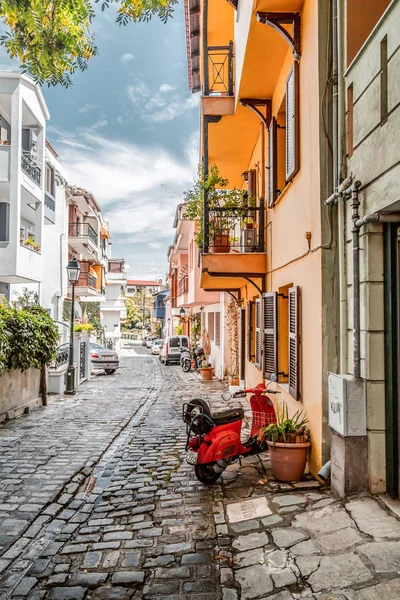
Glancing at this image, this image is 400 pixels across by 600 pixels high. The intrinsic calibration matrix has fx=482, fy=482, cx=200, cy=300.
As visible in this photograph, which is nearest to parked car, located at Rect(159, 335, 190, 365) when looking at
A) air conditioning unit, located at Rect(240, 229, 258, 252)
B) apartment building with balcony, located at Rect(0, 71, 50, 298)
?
apartment building with balcony, located at Rect(0, 71, 50, 298)

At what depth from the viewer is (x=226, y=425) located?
6.23 meters

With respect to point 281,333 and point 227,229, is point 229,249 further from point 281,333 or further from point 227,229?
point 281,333

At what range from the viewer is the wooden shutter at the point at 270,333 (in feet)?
26.1

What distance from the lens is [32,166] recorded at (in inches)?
706

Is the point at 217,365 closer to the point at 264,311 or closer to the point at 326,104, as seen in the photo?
the point at 264,311

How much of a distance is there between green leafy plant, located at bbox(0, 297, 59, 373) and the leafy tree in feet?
20.0

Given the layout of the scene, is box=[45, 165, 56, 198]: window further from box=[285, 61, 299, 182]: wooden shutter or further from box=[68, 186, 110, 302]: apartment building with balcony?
box=[285, 61, 299, 182]: wooden shutter

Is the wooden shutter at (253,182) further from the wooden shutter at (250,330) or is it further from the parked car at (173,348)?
the parked car at (173,348)

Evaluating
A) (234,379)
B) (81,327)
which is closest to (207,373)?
(234,379)

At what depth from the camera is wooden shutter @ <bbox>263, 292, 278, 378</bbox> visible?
795cm

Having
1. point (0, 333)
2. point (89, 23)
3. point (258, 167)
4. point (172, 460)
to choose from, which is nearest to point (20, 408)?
point (0, 333)

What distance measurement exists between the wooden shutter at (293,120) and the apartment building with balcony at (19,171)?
38.9 ft

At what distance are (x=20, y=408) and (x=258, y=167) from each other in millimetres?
7850

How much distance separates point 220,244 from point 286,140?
9.96ft
